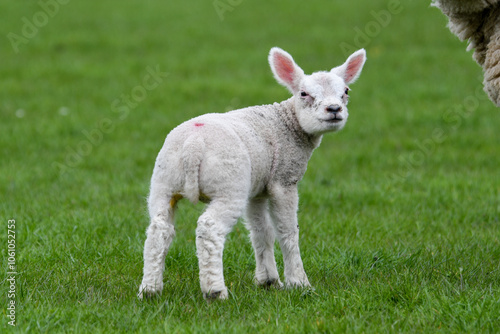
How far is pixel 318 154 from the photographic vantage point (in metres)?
9.55

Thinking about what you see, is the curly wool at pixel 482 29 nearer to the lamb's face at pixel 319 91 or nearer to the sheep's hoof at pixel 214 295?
the lamb's face at pixel 319 91

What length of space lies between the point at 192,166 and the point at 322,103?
95 cm

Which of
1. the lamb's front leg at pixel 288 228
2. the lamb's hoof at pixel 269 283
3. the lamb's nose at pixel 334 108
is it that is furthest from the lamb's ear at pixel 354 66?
the lamb's hoof at pixel 269 283

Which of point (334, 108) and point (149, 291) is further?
point (334, 108)

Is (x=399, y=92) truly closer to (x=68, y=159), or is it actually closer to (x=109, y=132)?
(x=109, y=132)

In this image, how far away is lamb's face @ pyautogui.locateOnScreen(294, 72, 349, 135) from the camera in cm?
434

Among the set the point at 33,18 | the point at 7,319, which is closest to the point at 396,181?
the point at 7,319

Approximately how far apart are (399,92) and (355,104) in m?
0.84
